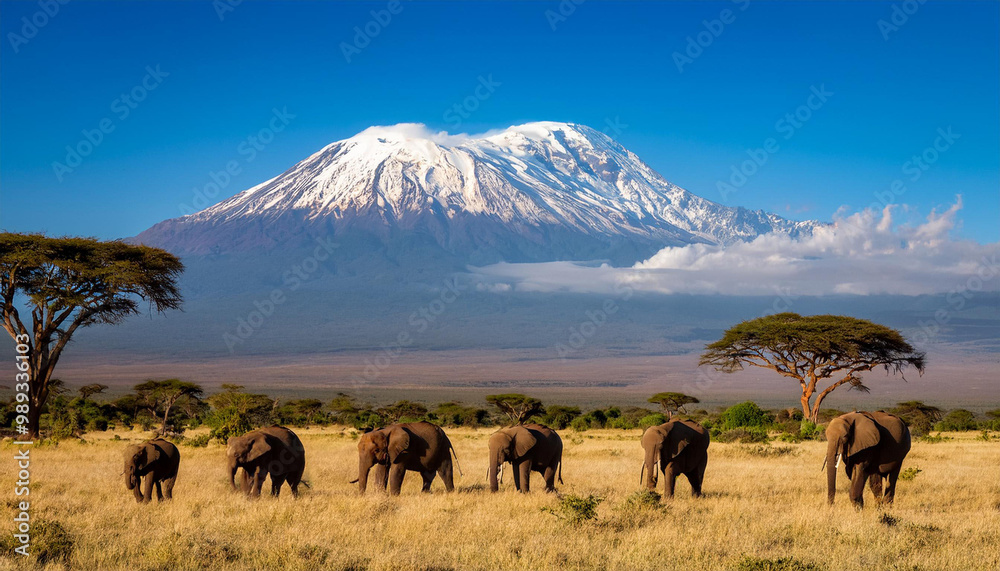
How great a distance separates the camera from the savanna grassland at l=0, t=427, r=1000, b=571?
10.1 meters

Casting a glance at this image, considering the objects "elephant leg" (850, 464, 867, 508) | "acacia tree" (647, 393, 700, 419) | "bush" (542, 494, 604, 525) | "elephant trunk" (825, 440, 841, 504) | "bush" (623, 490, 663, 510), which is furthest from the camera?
"acacia tree" (647, 393, 700, 419)

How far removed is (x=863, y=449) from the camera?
573 inches

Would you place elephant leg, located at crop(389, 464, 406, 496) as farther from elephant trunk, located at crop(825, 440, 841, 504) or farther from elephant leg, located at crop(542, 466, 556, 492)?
elephant trunk, located at crop(825, 440, 841, 504)

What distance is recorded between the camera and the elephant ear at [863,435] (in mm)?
14531

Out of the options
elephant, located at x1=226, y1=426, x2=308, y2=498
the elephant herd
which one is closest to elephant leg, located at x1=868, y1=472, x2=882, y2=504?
the elephant herd

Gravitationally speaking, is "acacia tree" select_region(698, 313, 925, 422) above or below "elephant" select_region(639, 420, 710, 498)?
above

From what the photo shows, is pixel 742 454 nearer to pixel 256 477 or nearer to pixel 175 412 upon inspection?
pixel 256 477

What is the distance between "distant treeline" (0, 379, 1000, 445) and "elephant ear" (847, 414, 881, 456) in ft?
61.8

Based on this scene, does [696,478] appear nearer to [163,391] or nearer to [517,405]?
[517,405]

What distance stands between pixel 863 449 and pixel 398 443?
8.61 m

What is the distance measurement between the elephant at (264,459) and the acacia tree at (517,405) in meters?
40.4

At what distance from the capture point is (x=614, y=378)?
157625 mm

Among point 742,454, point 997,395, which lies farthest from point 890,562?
point 997,395

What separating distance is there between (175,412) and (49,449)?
33990mm
